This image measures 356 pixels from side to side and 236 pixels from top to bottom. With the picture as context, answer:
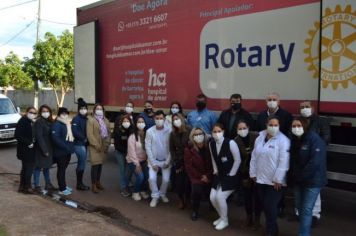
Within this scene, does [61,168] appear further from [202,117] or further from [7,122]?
[7,122]

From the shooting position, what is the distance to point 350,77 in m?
5.14

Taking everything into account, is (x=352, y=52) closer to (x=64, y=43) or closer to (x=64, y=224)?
(x=64, y=224)

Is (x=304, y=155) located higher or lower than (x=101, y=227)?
higher

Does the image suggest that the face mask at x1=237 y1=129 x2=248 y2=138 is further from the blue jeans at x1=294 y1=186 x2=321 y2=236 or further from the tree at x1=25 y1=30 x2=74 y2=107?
the tree at x1=25 y1=30 x2=74 y2=107

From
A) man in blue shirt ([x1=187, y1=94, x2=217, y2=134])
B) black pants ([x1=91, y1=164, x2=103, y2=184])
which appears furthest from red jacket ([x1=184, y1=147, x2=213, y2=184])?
black pants ([x1=91, y1=164, x2=103, y2=184])

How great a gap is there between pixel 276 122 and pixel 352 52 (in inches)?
51.1

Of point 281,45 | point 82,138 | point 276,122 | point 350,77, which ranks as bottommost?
point 82,138

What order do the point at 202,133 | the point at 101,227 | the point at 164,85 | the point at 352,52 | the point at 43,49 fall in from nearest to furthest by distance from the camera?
the point at 352,52, the point at 101,227, the point at 202,133, the point at 164,85, the point at 43,49

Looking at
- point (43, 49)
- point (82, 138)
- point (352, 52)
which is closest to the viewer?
point (352, 52)

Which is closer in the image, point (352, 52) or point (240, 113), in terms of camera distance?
point (352, 52)

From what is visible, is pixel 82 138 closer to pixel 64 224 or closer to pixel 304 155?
pixel 64 224

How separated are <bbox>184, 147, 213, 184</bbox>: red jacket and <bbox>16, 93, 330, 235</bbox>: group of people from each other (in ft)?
0.04

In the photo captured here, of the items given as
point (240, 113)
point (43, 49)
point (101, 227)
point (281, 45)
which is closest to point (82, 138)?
point (101, 227)

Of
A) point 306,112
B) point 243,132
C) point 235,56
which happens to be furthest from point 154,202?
point 306,112
